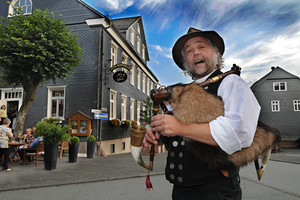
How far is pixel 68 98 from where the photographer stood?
1349cm

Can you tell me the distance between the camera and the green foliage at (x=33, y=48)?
10070 millimetres

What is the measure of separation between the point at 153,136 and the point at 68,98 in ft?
43.6

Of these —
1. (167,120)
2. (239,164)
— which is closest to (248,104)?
(239,164)

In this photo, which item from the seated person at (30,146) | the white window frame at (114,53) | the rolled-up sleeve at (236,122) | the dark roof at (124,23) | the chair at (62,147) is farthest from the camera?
the dark roof at (124,23)

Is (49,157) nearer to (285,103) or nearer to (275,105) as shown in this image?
(275,105)

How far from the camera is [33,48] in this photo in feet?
33.4

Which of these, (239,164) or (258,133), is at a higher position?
(258,133)

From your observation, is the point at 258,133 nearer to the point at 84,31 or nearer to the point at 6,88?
the point at 84,31

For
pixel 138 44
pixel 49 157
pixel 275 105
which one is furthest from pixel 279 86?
pixel 49 157

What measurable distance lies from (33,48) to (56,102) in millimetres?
4706

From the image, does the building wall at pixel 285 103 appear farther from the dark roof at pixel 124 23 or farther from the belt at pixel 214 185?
the belt at pixel 214 185

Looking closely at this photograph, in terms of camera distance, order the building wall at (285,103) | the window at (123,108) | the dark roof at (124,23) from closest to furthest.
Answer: the window at (123,108)
the dark roof at (124,23)
the building wall at (285,103)

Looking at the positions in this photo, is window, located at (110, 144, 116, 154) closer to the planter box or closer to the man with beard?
the planter box

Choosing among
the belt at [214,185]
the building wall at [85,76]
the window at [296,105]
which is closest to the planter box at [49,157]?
the building wall at [85,76]
